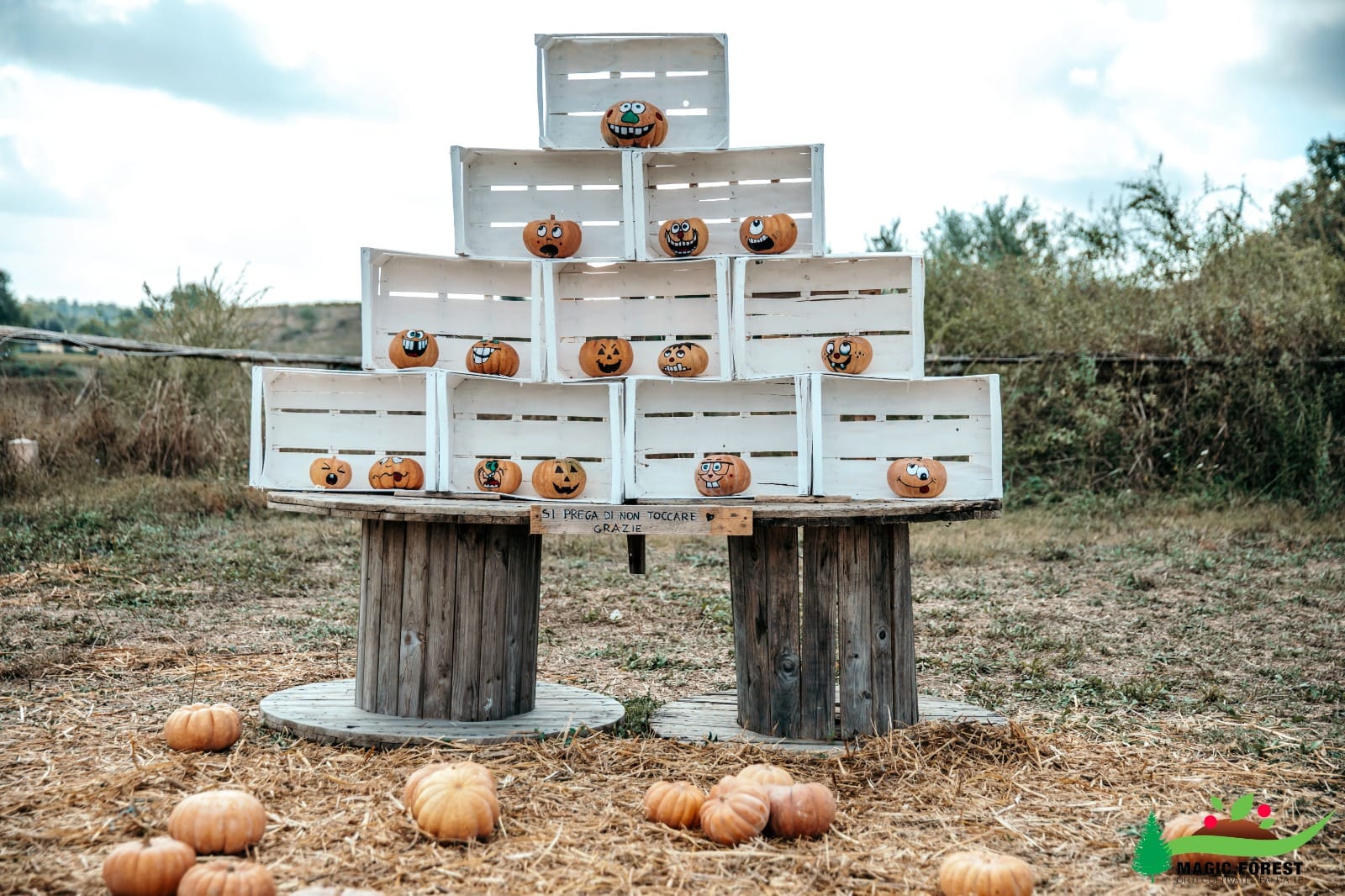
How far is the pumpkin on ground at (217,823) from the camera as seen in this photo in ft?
9.73

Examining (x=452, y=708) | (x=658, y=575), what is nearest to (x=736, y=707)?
(x=452, y=708)

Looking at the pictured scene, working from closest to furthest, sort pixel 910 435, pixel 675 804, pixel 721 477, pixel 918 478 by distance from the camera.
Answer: pixel 675 804, pixel 918 478, pixel 721 477, pixel 910 435

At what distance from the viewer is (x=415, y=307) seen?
4.97m

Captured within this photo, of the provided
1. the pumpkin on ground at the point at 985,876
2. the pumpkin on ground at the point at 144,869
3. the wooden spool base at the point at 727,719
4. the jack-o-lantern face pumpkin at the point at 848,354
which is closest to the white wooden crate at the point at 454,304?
the jack-o-lantern face pumpkin at the point at 848,354

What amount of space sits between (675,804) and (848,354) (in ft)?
6.79

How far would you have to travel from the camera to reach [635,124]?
4883 mm

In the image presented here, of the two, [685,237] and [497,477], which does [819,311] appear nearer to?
[685,237]

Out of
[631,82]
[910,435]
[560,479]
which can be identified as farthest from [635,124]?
[910,435]

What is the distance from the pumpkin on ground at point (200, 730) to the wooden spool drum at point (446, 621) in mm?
560

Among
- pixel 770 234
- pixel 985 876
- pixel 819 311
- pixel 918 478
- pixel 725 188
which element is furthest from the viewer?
pixel 725 188

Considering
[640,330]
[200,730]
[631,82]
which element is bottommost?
[200,730]

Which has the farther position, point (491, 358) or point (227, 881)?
point (491, 358)

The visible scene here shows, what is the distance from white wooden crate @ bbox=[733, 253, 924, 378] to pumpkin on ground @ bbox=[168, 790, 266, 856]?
2545mm

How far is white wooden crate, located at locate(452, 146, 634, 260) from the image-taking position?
4.99 meters
